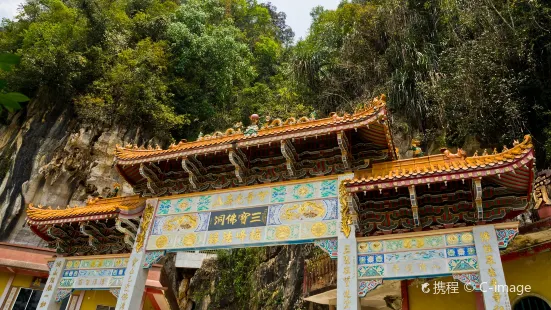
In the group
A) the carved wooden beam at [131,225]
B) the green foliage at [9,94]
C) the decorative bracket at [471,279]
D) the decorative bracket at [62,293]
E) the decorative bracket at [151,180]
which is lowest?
the green foliage at [9,94]

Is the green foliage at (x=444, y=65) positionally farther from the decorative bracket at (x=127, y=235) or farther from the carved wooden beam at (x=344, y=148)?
the decorative bracket at (x=127, y=235)

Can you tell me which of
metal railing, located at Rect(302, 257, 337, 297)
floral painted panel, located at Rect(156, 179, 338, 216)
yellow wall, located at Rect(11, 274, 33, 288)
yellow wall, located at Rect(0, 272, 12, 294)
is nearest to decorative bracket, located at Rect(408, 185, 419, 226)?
floral painted panel, located at Rect(156, 179, 338, 216)

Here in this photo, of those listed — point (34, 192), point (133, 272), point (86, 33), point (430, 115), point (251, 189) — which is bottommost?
point (133, 272)

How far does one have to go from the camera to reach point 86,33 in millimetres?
19578

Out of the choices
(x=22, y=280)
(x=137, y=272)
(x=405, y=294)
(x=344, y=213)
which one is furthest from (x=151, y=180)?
(x=22, y=280)

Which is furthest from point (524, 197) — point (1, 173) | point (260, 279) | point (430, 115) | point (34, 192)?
point (1, 173)

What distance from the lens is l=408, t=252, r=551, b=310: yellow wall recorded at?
6488 mm

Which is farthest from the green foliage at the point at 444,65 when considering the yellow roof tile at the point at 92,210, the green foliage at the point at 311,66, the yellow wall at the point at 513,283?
the yellow roof tile at the point at 92,210

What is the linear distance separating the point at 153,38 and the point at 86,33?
13.0ft

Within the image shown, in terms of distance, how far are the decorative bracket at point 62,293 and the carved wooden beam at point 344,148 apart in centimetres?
702

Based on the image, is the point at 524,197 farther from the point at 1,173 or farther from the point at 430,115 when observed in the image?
the point at 1,173

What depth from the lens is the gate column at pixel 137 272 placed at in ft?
25.3

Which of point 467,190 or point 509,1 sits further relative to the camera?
point 509,1

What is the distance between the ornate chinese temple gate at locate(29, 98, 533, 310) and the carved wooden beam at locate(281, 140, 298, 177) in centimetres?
3
